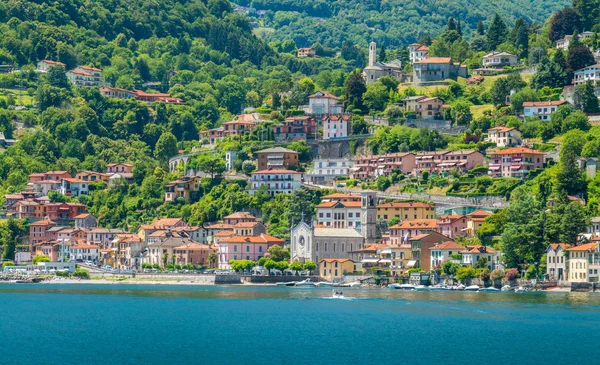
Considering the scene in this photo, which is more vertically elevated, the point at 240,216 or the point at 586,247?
the point at 240,216

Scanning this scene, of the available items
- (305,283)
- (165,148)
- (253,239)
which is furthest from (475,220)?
(165,148)

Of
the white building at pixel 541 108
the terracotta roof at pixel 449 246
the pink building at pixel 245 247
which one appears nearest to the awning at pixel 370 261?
the terracotta roof at pixel 449 246

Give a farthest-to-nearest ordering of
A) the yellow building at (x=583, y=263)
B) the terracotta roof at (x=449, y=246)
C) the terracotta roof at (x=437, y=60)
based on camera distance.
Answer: the terracotta roof at (x=437, y=60), the terracotta roof at (x=449, y=246), the yellow building at (x=583, y=263)

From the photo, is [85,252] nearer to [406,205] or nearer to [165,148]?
[165,148]

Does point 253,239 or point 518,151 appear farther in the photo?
point 253,239

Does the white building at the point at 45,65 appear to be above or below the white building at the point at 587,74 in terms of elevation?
above

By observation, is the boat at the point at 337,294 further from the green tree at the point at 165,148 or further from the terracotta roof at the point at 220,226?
the green tree at the point at 165,148

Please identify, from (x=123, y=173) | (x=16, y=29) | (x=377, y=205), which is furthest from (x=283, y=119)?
(x=16, y=29)
